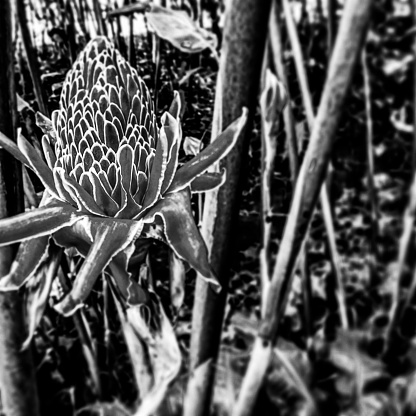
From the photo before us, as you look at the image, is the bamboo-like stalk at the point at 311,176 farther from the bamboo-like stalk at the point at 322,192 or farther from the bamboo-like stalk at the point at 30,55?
the bamboo-like stalk at the point at 30,55

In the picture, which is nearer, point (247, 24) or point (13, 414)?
point (247, 24)

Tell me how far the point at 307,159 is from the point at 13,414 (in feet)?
1.87

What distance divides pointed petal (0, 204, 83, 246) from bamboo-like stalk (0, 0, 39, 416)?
0.10 metres

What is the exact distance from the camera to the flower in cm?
58

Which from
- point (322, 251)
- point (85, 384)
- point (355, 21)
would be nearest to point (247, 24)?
point (355, 21)

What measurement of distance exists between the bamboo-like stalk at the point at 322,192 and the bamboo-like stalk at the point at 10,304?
0.35 metres

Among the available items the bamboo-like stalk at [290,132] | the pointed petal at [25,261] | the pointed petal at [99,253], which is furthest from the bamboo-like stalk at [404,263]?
the pointed petal at [25,261]

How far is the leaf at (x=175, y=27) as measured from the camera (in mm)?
635

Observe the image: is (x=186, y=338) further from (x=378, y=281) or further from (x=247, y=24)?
(x=247, y=24)

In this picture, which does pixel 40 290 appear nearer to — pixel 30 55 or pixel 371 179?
pixel 30 55

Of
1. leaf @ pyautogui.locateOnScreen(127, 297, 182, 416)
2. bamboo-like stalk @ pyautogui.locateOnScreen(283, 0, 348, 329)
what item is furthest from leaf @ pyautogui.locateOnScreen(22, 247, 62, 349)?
bamboo-like stalk @ pyautogui.locateOnScreen(283, 0, 348, 329)

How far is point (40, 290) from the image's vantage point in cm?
67

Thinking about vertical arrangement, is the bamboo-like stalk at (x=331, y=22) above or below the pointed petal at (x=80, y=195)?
above

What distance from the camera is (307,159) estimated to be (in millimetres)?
657
